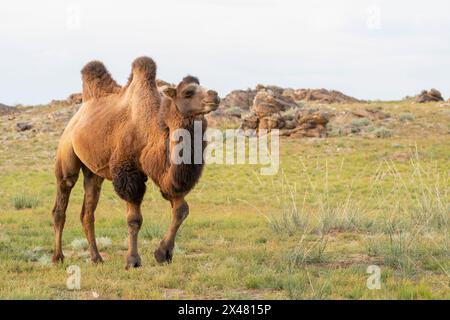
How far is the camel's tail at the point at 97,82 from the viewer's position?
33.0 feet

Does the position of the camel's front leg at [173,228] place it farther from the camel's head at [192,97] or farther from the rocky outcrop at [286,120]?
the rocky outcrop at [286,120]

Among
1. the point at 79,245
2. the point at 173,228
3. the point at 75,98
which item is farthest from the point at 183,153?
the point at 75,98

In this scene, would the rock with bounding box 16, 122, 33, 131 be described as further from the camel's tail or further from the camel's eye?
the camel's eye

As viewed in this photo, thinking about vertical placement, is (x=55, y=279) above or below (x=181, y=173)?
below

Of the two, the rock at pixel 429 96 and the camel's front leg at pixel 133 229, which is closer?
the camel's front leg at pixel 133 229

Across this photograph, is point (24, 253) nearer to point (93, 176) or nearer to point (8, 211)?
point (93, 176)

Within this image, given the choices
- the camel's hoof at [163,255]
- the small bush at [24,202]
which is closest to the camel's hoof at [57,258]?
the camel's hoof at [163,255]

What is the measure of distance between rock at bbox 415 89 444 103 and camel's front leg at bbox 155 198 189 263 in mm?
54894

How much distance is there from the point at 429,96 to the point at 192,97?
56.0 meters

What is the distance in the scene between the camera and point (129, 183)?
8539 mm

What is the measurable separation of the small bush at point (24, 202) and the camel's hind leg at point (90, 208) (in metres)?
9.10

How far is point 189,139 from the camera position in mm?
7957
